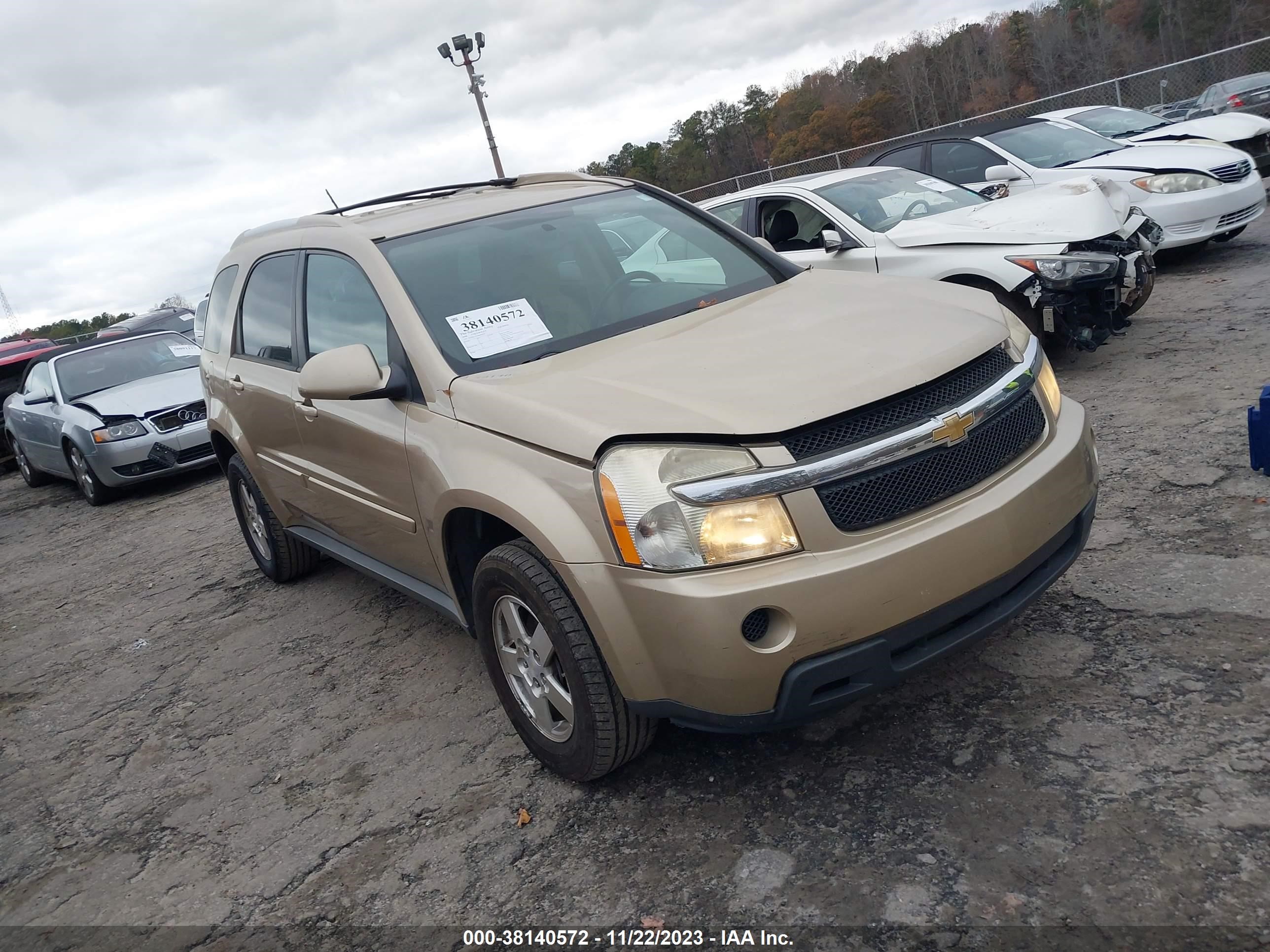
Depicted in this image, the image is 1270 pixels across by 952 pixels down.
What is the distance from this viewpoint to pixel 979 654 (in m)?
3.25

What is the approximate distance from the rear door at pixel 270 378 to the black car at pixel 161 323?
12571 mm

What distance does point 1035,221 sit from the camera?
244 inches

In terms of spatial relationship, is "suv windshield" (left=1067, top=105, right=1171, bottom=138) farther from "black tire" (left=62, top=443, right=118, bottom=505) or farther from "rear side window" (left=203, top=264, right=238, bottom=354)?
"black tire" (left=62, top=443, right=118, bottom=505)

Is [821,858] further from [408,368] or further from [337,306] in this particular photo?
[337,306]

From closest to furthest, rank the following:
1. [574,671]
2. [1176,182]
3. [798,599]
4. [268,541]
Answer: [798,599] → [574,671] → [268,541] → [1176,182]

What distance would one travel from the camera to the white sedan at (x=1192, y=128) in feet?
33.7

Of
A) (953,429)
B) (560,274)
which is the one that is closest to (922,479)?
(953,429)

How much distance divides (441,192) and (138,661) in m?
2.87

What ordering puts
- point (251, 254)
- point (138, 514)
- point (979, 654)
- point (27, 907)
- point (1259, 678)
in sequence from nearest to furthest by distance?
point (1259, 678), point (27, 907), point (979, 654), point (251, 254), point (138, 514)

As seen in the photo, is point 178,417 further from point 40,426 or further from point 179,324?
point 179,324

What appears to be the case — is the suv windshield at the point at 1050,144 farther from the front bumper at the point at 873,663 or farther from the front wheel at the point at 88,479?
the front wheel at the point at 88,479

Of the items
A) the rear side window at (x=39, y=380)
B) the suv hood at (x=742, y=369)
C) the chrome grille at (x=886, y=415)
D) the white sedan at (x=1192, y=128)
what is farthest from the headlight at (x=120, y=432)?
the white sedan at (x=1192, y=128)

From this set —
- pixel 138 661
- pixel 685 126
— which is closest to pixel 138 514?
pixel 138 661

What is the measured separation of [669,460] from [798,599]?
463 mm
